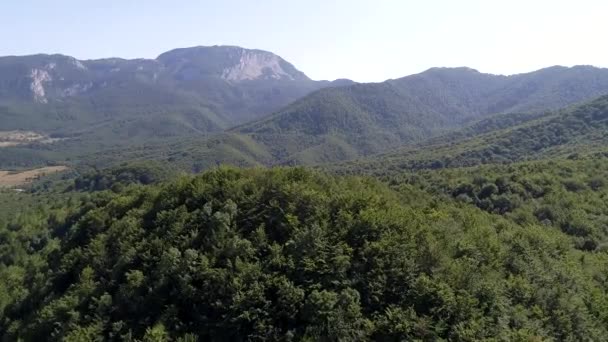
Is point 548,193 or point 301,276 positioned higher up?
point 301,276

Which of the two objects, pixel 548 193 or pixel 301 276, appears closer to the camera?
pixel 301 276

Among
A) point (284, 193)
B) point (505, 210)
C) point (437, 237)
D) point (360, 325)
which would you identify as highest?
point (284, 193)

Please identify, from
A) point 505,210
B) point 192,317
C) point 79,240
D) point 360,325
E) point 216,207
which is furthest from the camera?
point 505,210

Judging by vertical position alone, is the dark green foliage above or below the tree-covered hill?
below

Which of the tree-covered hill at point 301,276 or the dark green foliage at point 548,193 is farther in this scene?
the dark green foliage at point 548,193

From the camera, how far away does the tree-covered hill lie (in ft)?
120

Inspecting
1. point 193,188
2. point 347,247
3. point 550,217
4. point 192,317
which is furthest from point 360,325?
point 550,217

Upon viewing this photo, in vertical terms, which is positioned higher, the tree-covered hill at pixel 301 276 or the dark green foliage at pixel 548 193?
the tree-covered hill at pixel 301 276

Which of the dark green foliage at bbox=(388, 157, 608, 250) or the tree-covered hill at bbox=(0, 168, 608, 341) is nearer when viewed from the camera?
the tree-covered hill at bbox=(0, 168, 608, 341)

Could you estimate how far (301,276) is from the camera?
39.3m

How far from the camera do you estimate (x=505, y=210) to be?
90875 mm

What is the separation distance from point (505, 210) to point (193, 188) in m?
63.0

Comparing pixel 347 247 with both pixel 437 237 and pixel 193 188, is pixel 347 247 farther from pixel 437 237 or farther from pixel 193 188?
pixel 193 188

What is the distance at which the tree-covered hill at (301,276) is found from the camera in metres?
36.7
